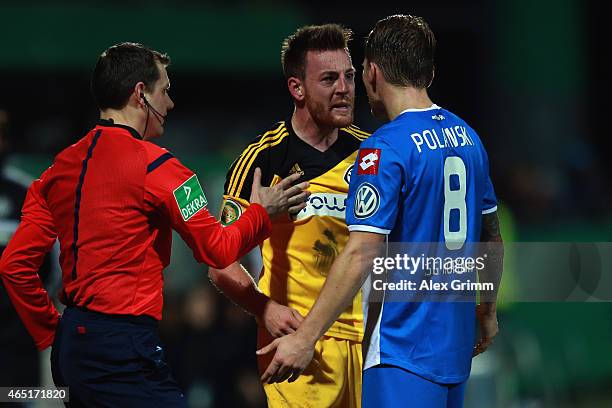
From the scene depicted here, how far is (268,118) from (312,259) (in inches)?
360

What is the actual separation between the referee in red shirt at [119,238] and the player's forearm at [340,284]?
0.45 meters

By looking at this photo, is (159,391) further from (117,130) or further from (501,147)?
(501,147)

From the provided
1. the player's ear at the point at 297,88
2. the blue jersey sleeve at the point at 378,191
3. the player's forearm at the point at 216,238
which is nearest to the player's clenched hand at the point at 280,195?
the player's forearm at the point at 216,238

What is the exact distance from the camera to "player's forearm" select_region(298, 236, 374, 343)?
397 centimetres

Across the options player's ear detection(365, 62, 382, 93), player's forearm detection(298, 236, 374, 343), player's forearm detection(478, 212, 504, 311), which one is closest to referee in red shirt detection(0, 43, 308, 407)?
player's forearm detection(298, 236, 374, 343)

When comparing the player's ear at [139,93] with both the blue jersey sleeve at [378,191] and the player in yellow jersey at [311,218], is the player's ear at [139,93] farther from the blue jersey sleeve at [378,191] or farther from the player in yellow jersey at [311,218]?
the blue jersey sleeve at [378,191]

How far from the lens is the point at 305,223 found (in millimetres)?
4848

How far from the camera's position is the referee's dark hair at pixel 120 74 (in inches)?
165

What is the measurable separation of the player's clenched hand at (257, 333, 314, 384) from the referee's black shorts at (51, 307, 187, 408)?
39 cm

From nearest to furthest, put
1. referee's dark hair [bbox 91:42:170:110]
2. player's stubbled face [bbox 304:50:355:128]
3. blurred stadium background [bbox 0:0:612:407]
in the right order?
referee's dark hair [bbox 91:42:170:110] → player's stubbled face [bbox 304:50:355:128] → blurred stadium background [bbox 0:0:612:407]

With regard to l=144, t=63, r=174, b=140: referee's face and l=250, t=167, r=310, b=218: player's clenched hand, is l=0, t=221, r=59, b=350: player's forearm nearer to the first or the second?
l=144, t=63, r=174, b=140: referee's face

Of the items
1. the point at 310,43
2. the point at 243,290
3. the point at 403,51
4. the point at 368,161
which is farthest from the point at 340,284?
the point at 310,43

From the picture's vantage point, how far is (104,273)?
4.02 metres

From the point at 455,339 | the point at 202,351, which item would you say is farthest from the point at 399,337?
the point at 202,351
